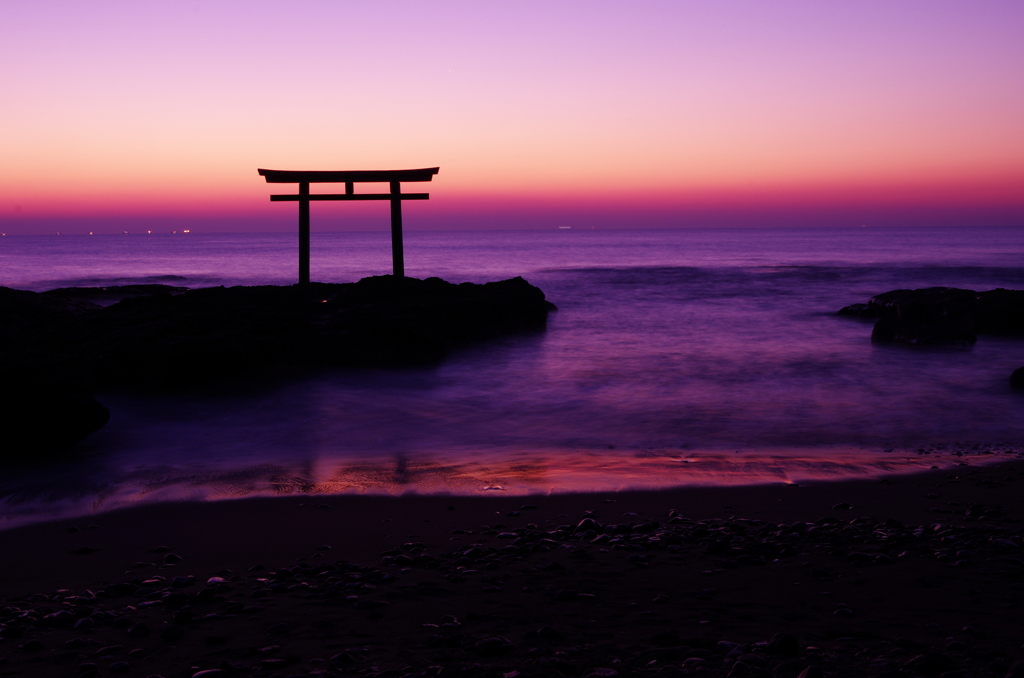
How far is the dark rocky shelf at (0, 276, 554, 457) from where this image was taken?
6.49 meters

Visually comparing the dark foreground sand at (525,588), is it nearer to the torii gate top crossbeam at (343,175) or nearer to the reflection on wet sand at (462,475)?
the reflection on wet sand at (462,475)

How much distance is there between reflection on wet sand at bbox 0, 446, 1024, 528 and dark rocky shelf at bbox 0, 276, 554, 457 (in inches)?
35.6

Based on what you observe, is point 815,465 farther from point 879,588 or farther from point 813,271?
point 813,271

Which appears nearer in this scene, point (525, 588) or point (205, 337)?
point (525, 588)

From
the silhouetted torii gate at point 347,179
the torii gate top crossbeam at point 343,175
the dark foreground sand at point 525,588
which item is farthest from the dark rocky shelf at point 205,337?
the dark foreground sand at point 525,588

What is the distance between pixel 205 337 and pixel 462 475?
5101 millimetres

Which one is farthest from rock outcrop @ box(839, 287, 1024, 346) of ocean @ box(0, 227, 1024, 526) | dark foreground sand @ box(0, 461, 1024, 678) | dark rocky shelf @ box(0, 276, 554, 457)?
dark foreground sand @ box(0, 461, 1024, 678)

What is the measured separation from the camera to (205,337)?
9.59 meters

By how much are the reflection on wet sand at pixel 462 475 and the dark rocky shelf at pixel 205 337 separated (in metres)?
0.90

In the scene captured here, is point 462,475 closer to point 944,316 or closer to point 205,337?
point 205,337

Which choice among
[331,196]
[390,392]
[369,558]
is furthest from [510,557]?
[331,196]

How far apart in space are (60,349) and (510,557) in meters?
8.55

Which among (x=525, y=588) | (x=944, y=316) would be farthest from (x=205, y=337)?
(x=944, y=316)

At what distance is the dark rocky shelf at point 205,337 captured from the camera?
6.49 meters
